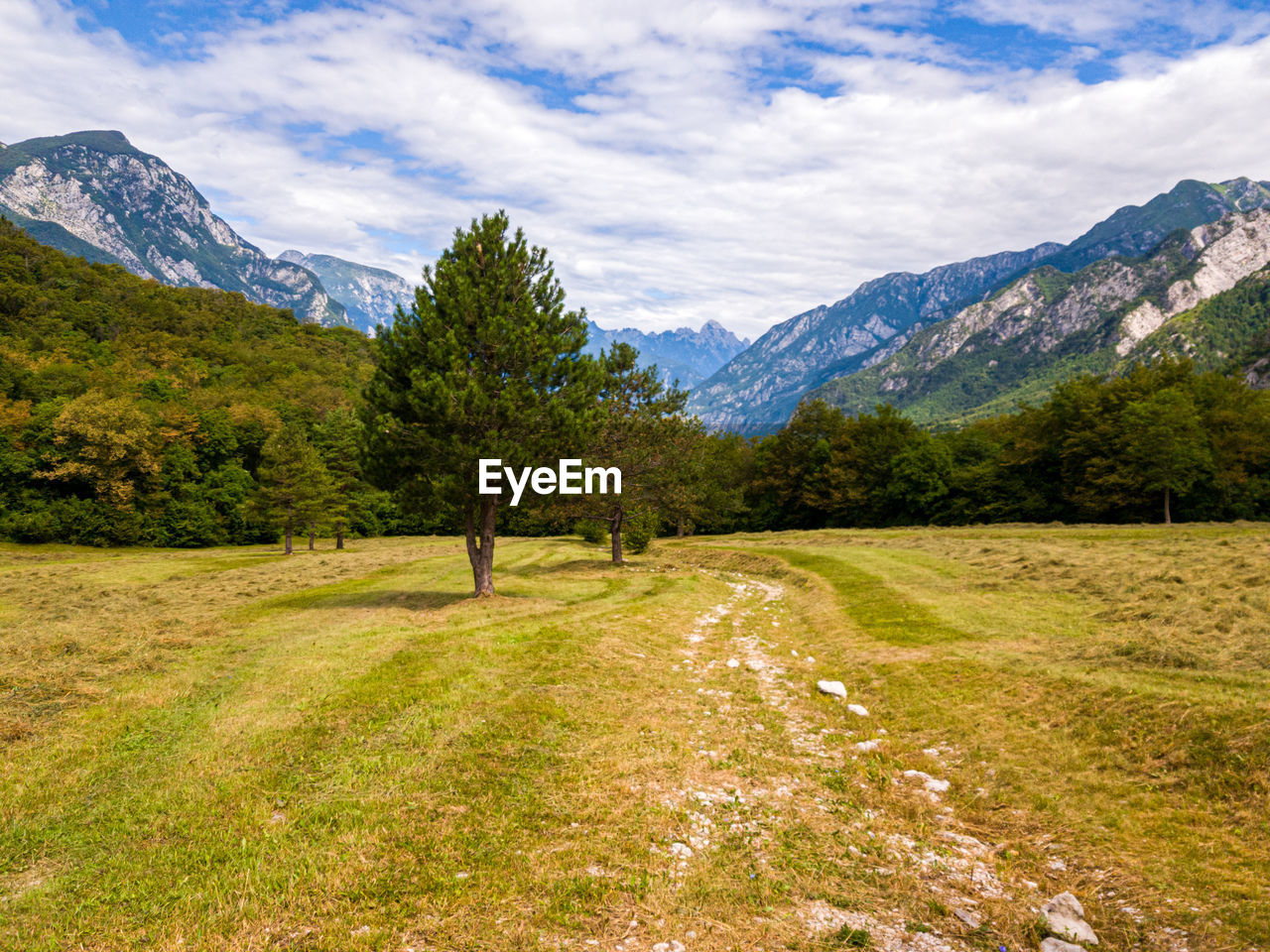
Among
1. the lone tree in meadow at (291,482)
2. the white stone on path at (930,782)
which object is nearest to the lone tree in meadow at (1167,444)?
the white stone on path at (930,782)

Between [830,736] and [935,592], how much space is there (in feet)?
50.1

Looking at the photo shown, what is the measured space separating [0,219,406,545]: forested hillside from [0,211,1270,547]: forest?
31 cm

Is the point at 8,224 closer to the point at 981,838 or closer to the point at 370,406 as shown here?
the point at 370,406

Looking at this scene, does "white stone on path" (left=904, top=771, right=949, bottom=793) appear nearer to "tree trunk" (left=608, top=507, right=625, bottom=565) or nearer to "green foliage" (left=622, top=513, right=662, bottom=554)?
"tree trunk" (left=608, top=507, right=625, bottom=565)

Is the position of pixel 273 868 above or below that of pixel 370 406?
below

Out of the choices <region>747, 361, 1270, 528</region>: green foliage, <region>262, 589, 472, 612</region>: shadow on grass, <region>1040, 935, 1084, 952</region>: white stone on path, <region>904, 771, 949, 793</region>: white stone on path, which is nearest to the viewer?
<region>1040, 935, 1084, 952</region>: white stone on path

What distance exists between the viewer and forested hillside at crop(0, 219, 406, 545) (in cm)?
7431

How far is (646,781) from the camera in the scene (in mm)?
9367

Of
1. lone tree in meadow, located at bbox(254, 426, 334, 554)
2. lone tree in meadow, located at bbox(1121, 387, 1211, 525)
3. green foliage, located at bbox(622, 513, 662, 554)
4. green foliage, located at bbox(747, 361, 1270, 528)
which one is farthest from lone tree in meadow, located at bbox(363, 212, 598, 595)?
green foliage, located at bbox(747, 361, 1270, 528)

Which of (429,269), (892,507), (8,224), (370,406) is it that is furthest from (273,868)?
(8,224)

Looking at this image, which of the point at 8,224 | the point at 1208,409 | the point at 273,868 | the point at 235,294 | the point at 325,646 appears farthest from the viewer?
the point at 235,294

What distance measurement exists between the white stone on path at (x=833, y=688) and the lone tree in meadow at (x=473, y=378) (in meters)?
14.2

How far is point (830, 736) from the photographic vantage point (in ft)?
38.5

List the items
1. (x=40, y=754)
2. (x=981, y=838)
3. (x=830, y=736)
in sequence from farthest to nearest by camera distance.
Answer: (x=830, y=736) < (x=40, y=754) < (x=981, y=838)
